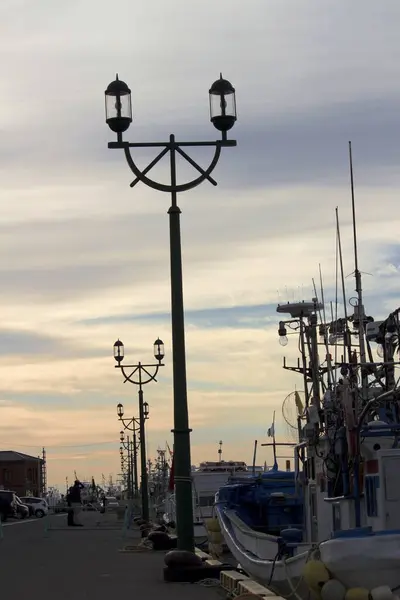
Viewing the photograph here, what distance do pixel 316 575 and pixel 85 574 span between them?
1006cm

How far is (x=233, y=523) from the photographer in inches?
954

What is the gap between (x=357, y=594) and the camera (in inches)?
495

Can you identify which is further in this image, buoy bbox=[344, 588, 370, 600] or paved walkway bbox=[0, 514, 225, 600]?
paved walkway bbox=[0, 514, 225, 600]

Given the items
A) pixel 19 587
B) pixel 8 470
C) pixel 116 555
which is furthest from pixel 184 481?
pixel 8 470

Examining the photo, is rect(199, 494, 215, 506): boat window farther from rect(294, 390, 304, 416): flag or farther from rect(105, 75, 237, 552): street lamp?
rect(105, 75, 237, 552): street lamp

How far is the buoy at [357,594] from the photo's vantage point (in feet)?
41.1

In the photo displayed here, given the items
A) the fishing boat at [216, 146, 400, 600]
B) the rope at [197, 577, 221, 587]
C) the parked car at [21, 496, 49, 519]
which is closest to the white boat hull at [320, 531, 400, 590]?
the fishing boat at [216, 146, 400, 600]

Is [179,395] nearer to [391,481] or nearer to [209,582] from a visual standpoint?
[209,582]

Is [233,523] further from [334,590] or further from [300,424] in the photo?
[334,590]

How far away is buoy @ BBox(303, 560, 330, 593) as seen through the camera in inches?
517

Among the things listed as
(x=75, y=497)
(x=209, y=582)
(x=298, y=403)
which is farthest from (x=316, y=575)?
(x=75, y=497)

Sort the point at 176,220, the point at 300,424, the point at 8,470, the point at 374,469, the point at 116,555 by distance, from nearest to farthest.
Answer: the point at 374,469, the point at 176,220, the point at 300,424, the point at 116,555, the point at 8,470

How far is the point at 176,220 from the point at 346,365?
3556 mm

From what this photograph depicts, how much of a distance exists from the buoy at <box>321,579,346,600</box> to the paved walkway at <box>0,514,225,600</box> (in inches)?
164
